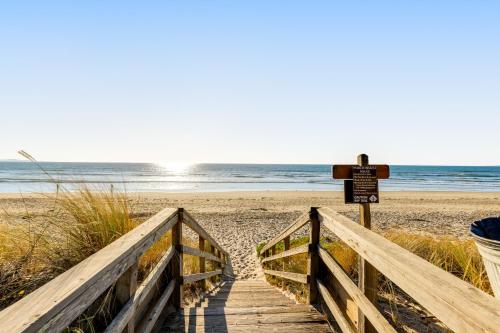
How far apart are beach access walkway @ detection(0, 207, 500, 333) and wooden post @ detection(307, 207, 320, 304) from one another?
11mm

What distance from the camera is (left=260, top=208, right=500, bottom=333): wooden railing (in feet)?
3.45

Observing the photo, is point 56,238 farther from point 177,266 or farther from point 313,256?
point 313,256

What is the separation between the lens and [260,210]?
62.8 ft

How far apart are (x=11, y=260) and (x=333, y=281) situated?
293 cm

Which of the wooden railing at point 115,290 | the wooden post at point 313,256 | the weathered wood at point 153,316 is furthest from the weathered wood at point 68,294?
the wooden post at point 313,256

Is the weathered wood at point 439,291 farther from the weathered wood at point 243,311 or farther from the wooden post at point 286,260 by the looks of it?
the wooden post at point 286,260

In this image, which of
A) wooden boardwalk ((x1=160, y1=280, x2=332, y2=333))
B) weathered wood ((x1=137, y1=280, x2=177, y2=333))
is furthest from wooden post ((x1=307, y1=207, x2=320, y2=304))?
weathered wood ((x1=137, y1=280, x2=177, y2=333))

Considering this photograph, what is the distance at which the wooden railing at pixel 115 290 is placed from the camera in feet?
3.47

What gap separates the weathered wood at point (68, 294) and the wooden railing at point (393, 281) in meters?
1.32

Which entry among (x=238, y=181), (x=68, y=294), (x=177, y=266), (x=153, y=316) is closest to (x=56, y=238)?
(x=177, y=266)

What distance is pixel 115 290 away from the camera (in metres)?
1.97

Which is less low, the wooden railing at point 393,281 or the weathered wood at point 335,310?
the wooden railing at point 393,281

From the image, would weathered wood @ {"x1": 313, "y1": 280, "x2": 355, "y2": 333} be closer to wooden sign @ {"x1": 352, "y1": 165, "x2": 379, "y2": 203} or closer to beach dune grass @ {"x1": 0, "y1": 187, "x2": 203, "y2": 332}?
wooden sign @ {"x1": 352, "y1": 165, "x2": 379, "y2": 203}

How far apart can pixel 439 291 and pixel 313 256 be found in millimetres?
2535
